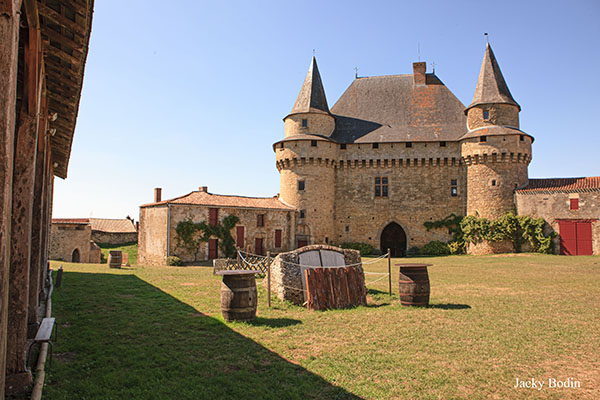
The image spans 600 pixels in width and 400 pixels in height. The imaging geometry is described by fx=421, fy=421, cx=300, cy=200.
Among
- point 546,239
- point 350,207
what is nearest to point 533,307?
point 546,239

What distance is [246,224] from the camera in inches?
1144

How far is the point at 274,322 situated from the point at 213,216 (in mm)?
19787

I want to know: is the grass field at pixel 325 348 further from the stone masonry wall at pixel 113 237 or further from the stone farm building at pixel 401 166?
the stone masonry wall at pixel 113 237

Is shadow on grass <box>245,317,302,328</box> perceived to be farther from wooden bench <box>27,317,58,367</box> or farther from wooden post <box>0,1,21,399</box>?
wooden post <box>0,1,21,399</box>

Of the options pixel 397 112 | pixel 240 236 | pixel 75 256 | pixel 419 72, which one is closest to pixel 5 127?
pixel 240 236

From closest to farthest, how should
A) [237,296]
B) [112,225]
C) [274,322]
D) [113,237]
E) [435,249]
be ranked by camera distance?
[237,296] → [274,322] → [435,249] → [113,237] → [112,225]

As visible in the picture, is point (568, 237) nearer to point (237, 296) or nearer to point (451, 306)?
point (451, 306)

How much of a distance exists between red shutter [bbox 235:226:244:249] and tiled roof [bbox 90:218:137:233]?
19471 mm

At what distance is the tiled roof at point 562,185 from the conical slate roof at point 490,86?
19.0 feet

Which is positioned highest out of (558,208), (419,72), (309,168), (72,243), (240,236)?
(419,72)

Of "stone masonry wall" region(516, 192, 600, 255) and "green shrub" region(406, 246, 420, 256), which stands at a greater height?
"stone masonry wall" region(516, 192, 600, 255)

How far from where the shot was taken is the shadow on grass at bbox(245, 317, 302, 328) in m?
8.48

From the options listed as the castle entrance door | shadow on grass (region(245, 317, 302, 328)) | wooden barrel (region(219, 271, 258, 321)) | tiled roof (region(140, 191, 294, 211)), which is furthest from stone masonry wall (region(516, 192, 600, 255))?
the castle entrance door

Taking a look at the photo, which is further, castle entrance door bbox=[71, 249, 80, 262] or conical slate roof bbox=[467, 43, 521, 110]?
conical slate roof bbox=[467, 43, 521, 110]
